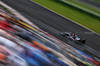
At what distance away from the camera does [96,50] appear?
45.5 ft

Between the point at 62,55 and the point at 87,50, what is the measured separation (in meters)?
5.06

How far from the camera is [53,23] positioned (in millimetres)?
17391

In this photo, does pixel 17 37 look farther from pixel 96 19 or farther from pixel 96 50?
pixel 96 19

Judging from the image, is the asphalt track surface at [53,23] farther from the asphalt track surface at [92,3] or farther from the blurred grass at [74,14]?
the asphalt track surface at [92,3]

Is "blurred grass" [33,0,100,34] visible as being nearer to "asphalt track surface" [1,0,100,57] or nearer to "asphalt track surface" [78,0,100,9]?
"asphalt track surface" [1,0,100,57]

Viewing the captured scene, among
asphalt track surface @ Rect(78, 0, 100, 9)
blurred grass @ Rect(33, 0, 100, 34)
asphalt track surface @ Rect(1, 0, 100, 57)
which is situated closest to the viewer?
asphalt track surface @ Rect(1, 0, 100, 57)

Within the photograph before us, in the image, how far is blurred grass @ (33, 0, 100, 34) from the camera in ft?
58.5

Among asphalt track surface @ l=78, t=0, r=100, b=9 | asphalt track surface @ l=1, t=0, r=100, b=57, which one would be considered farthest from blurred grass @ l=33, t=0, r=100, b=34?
asphalt track surface @ l=78, t=0, r=100, b=9

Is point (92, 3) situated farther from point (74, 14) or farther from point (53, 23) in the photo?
point (53, 23)

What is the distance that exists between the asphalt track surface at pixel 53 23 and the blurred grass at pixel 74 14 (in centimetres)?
96

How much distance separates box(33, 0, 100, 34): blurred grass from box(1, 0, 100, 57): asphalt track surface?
96cm

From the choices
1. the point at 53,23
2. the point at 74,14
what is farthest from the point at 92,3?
the point at 53,23

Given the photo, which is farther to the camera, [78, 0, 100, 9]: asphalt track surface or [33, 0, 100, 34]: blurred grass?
[78, 0, 100, 9]: asphalt track surface

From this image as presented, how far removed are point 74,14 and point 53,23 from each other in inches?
152
